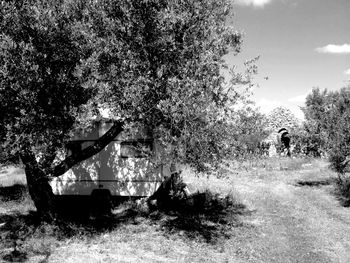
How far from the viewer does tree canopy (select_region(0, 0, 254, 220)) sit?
33.6ft

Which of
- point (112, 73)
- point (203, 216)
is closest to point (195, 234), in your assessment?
point (203, 216)

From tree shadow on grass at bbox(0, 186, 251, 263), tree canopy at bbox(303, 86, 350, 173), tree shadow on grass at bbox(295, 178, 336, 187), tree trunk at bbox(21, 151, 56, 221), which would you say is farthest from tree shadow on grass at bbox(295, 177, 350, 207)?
tree trunk at bbox(21, 151, 56, 221)

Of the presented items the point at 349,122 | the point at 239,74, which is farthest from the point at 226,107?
the point at 349,122

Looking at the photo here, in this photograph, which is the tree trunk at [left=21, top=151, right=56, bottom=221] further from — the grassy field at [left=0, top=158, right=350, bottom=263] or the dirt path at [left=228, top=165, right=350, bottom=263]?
the dirt path at [left=228, top=165, right=350, bottom=263]

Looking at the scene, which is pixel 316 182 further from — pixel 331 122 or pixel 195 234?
pixel 195 234

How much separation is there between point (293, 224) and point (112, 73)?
10.6 metres

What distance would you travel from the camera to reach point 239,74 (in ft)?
40.8

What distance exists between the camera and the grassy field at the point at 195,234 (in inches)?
458

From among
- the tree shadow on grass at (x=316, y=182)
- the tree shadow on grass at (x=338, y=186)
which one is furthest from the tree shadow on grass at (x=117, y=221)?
the tree shadow on grass at (x=316, y=182)

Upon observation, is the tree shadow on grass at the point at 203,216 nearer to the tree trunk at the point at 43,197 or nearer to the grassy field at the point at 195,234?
the grassy field at the point at 195,234

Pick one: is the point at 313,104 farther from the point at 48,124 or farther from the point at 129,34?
the point at 48,124

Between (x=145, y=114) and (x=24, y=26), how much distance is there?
14.9ft

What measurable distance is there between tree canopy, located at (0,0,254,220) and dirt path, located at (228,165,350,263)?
160 inches

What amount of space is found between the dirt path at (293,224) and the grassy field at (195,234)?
3 centimetres
